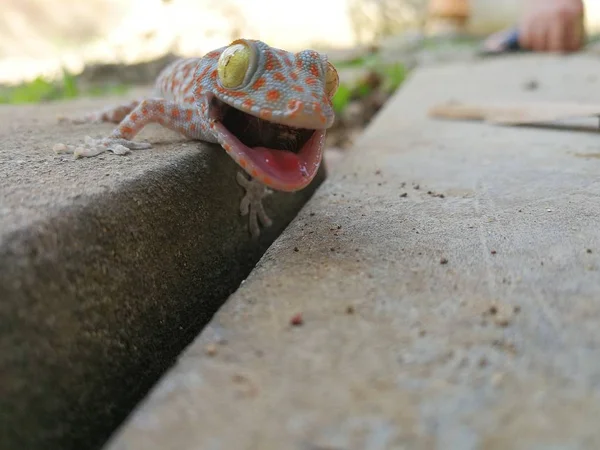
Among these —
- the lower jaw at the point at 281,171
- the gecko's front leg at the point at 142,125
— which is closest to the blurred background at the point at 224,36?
the gecko's front leg at the point at 142,125

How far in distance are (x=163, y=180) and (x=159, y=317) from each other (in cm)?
47

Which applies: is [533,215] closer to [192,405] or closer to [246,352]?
[246,352]

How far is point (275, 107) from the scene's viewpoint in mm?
1845

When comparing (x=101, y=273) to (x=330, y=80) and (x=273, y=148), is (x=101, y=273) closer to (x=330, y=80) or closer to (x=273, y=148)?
(x=273, y=148)

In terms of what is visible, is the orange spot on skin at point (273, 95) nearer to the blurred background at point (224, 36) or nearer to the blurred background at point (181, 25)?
the blurred background at point (224, 36)

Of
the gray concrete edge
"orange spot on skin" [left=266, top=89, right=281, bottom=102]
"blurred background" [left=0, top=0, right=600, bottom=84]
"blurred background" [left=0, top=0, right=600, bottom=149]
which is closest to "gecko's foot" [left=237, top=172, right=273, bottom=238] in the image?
the gray concrete edge

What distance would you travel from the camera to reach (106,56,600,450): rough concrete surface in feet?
3.48

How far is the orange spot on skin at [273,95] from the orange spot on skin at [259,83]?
6 cm

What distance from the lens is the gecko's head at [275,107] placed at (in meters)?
1.84

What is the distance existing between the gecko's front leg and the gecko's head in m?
0.23

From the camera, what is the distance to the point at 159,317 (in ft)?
5.54

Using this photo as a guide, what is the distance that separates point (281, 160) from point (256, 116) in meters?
0.18

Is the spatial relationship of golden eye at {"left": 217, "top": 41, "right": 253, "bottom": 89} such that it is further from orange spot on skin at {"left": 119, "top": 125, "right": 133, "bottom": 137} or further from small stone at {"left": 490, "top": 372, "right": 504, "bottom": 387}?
small stone at {"left": 490, "top": 372, "right": 504, "bottom": 387}

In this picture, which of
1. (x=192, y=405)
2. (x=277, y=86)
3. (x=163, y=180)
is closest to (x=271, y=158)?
(x=277, y=86)
